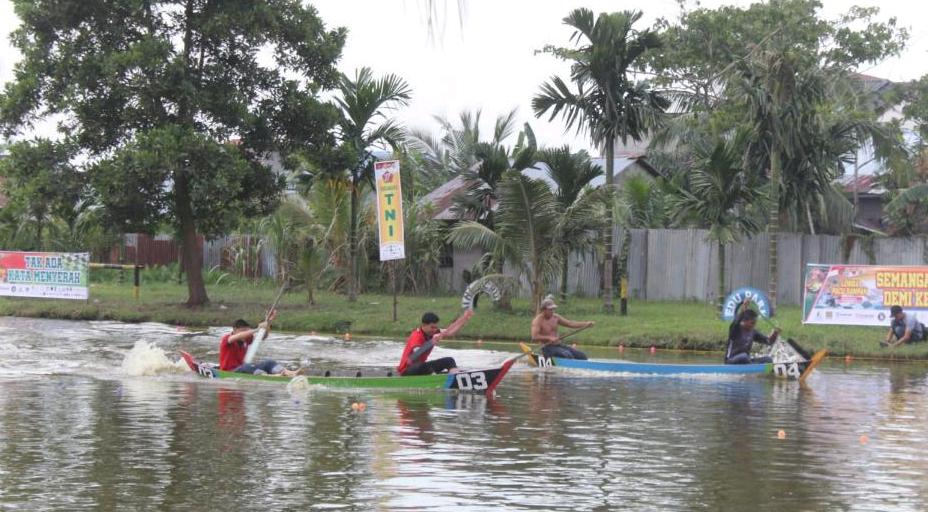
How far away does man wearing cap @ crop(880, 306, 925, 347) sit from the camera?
25.0 meters

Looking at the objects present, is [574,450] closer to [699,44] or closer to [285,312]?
[285,312]

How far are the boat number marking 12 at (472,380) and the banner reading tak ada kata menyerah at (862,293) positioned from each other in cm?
1126

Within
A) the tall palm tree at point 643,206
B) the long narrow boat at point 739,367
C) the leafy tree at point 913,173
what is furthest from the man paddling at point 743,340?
the leafy tree at point 913,173

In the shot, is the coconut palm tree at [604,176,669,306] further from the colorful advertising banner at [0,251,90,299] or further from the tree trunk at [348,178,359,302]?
the colorful advertising banner at [0,251,90,299]

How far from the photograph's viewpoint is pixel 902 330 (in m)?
25.1

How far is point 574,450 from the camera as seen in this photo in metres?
13.7

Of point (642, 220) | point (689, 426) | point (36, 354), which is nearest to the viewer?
point (689, 426)

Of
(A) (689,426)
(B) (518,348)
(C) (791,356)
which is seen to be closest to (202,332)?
A: (B) (518,348)

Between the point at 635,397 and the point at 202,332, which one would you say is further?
the point at 202,332

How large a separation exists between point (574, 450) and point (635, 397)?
524 centimetres

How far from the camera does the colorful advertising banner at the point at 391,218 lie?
27562 millimetres

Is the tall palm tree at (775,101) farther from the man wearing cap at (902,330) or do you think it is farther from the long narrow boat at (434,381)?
the long narrow boat at (434,381)

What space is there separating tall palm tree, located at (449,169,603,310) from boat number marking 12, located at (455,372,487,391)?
10020 mm

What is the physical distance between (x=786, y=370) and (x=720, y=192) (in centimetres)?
719
